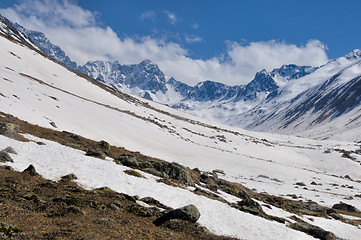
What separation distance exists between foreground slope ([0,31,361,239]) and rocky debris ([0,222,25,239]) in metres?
8.36

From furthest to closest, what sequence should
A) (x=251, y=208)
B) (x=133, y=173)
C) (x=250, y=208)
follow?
(x=133, y=173)
(x=251, y=208)
(x=250, y=208)

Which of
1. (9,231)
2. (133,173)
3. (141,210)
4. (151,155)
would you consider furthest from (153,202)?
(151,155)

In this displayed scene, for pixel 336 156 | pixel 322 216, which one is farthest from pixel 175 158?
pixel 336 156

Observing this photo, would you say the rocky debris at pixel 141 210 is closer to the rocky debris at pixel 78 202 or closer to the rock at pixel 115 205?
the rock at pixel 115 205

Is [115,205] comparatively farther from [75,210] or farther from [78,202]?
[75,210]

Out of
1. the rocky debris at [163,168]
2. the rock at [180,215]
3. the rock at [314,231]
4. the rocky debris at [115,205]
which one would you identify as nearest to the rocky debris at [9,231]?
the rocky debris at [115,205]

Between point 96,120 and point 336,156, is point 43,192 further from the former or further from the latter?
point 336,156

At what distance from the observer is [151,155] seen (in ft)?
149

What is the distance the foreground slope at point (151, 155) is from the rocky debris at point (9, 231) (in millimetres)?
8361

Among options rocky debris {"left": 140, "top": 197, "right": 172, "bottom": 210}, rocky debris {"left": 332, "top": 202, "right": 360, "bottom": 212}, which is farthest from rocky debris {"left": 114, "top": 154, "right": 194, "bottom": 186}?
rocky debris {"left": 332, "top": 202, "right": 360, "bottom": 212}

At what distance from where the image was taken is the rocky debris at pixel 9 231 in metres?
8.76

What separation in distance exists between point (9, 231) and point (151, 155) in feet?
120

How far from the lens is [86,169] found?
20.4 m

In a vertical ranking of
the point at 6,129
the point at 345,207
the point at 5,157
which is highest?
→ the point at 345,207
